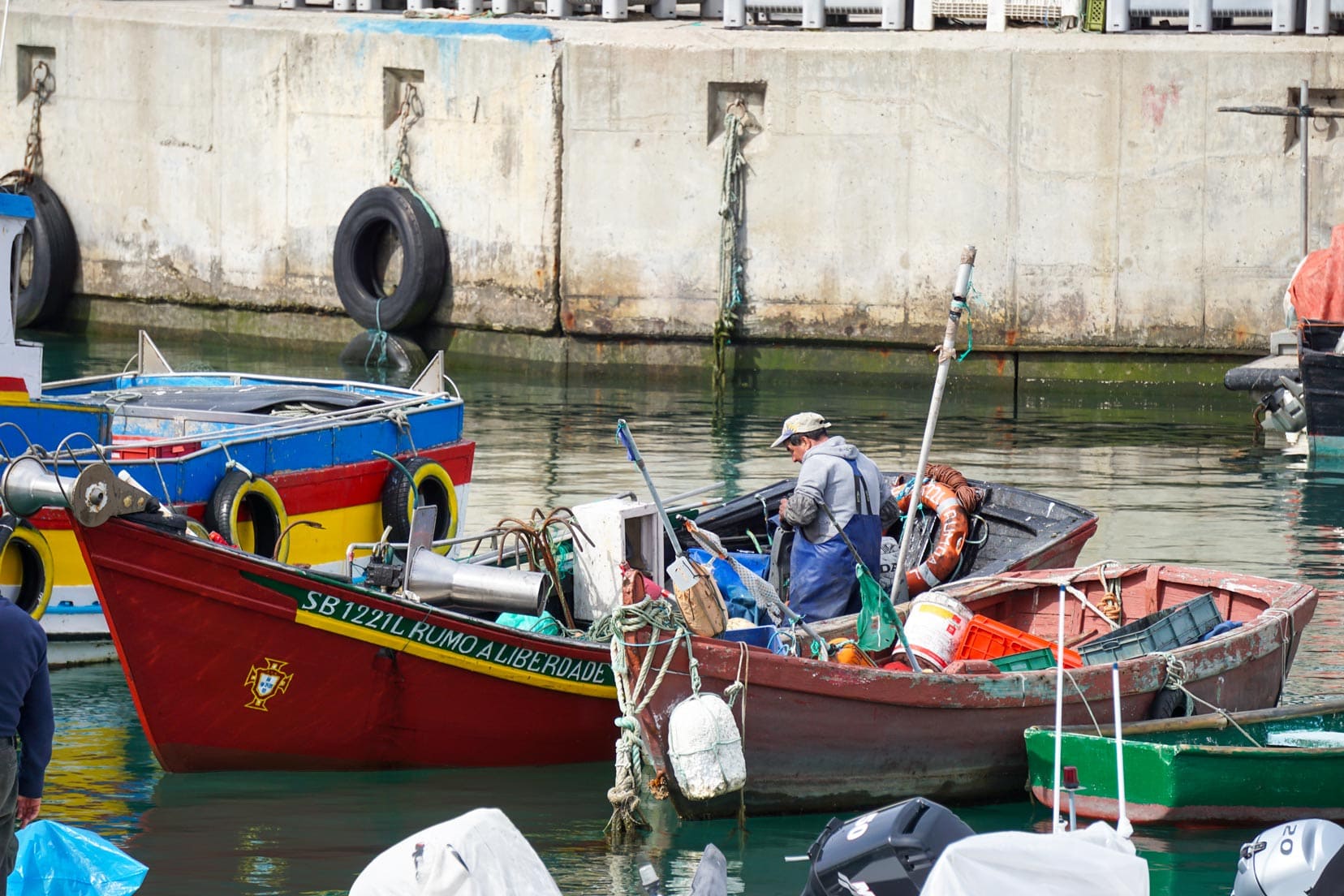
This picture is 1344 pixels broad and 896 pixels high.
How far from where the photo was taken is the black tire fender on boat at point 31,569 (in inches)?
448

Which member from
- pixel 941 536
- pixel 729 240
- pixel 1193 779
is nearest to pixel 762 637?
pixel 1193 779

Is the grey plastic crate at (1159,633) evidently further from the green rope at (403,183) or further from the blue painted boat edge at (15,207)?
the green rope at (403,183)

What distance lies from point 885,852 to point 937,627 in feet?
14.4

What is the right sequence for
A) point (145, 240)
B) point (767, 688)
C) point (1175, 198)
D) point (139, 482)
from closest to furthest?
point (767, 688)
point (139, 482)
point (1175, 198)
point (145, 240)

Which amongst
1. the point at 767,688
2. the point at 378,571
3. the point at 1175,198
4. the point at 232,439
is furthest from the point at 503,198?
the point at 767,688

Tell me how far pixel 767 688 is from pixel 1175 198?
13.2 meters

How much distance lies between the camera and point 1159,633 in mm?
10391

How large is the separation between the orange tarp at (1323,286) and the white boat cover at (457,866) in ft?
47.6

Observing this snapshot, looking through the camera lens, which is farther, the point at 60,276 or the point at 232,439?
the point at 60,276

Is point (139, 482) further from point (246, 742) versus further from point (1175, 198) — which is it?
point (1175, 198)

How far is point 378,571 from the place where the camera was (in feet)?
33.8

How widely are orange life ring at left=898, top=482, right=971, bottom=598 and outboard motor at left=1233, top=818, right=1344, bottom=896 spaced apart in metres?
5.35

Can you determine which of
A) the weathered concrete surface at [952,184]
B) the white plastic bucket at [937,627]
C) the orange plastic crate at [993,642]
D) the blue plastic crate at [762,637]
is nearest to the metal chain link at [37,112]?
the weathered concrete surface at [952,184]

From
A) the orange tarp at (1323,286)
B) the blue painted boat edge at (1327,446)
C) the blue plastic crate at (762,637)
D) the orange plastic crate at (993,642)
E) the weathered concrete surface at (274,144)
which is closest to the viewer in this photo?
the blue plastic crate at (762,637)
